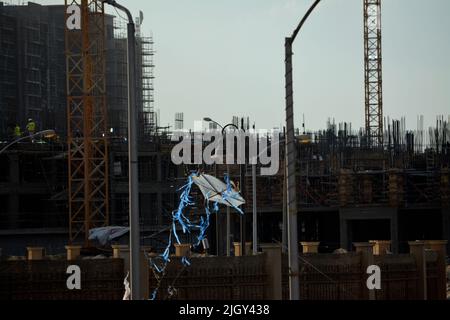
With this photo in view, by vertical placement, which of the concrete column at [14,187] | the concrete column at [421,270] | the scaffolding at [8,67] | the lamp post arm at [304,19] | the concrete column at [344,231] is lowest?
the concrete column at [344,231]

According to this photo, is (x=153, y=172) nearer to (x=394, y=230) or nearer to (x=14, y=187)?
(x=14, y=187)

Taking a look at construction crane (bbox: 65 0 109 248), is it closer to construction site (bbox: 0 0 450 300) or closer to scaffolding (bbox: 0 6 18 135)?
construction site (bbox: 0 0 450 300)

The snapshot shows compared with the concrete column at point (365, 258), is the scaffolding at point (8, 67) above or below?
above

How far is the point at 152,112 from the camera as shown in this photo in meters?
67.8

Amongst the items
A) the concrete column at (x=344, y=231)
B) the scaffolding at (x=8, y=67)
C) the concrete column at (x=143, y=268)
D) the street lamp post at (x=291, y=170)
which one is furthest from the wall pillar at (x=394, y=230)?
the street lamp post at (x=291, y=170)

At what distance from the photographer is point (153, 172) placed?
60.0 m

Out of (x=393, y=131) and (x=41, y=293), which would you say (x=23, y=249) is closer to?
(x=393, y=131)

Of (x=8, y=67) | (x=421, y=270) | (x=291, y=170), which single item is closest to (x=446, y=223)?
(x=421, y=270)

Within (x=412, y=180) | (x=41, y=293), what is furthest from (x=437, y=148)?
(x=41, y=293)

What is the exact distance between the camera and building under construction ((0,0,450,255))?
50406mm

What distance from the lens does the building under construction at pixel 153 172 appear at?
50406mm

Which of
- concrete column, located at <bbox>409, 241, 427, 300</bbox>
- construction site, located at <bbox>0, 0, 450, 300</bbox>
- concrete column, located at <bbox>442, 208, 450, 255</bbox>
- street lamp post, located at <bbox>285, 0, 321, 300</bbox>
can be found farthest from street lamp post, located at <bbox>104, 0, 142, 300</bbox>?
concrete column, located at <bbox>442, 208, 450, 255</bbox>

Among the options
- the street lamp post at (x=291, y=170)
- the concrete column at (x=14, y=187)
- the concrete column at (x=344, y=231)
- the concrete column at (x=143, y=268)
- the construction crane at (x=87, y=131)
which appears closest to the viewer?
the street lamp post at (x=291, y=170)

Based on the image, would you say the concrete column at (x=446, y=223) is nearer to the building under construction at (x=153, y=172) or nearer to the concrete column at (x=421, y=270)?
the building under construction at (x=153, y=172)
